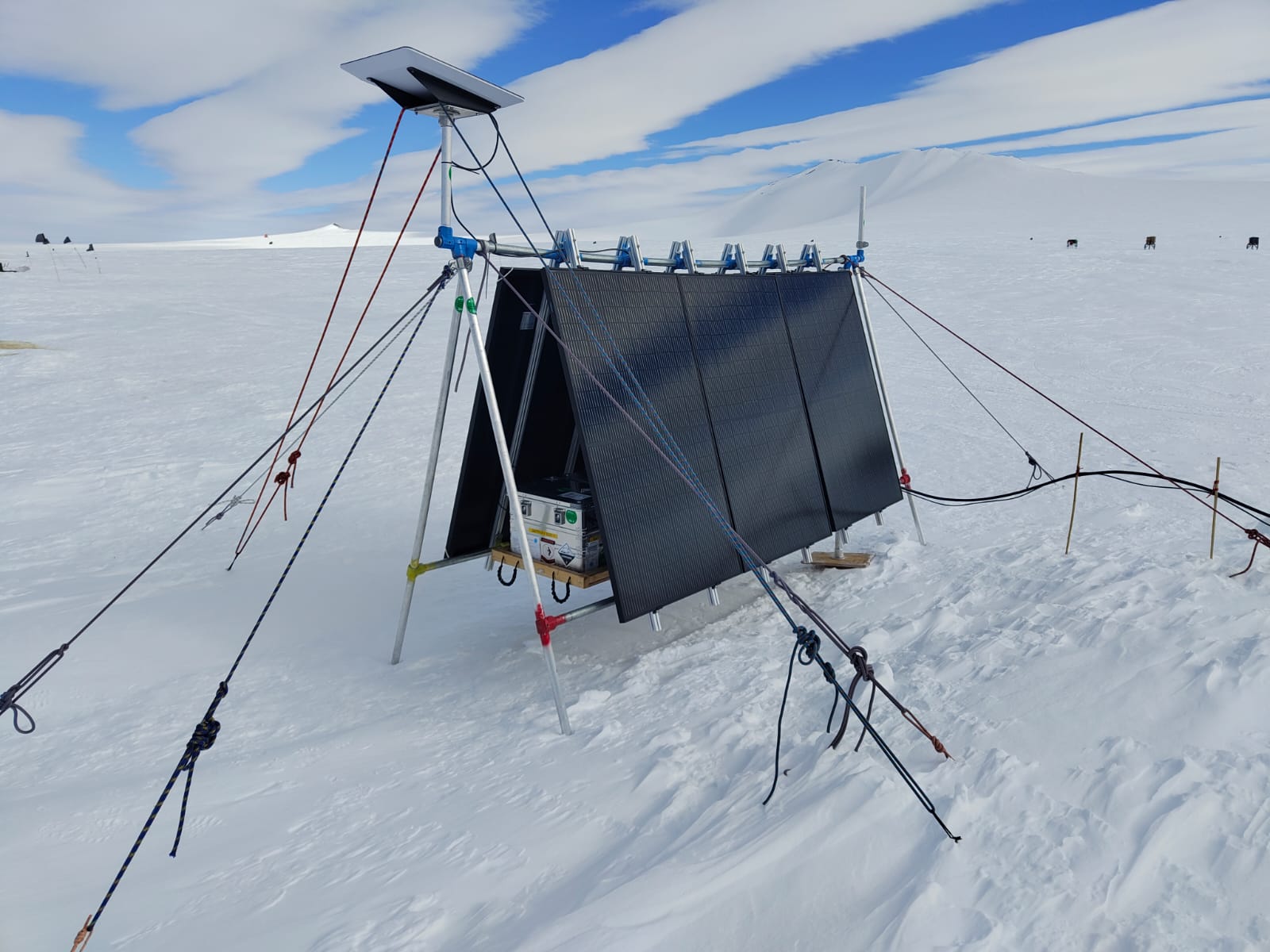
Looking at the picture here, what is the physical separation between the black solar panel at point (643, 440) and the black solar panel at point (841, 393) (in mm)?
1661

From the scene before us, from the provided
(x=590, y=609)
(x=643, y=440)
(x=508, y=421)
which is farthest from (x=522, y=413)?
(x=590, y=609)

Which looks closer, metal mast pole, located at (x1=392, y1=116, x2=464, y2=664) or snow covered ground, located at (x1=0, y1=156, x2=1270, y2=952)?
snow covered ground, located at (x1=0, y1=156, x2=1270, y2=952)

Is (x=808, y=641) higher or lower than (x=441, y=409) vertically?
lower

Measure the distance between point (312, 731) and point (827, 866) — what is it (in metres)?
3.78

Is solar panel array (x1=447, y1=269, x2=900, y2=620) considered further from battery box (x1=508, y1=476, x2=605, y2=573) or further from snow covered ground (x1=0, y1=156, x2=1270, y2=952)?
snow covered ground (x1=0, y1=156, x2=1270, y2=952)

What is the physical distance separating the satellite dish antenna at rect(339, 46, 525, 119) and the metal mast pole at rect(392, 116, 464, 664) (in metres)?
0.15

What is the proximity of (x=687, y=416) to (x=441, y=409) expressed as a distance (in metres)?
1.79

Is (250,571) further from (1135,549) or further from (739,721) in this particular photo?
(1135,549)

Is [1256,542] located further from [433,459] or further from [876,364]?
[433,459]

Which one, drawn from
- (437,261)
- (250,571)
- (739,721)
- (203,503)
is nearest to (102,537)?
(203,503)

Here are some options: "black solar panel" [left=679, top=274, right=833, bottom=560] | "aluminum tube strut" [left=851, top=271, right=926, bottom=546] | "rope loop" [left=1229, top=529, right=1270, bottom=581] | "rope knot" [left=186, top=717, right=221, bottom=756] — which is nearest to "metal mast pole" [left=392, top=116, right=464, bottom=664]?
"black solar panel" [left=679, top=274, right=833, bottom=560]

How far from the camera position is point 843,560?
27.7ft

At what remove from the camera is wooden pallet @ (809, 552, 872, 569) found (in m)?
8.35

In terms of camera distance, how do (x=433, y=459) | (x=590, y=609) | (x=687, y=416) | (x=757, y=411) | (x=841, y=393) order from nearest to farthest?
(x=590, y=609) → (x=433, y=459) → (x=687, y=416) → (x=757, y=411) → (x=841, y=393)
